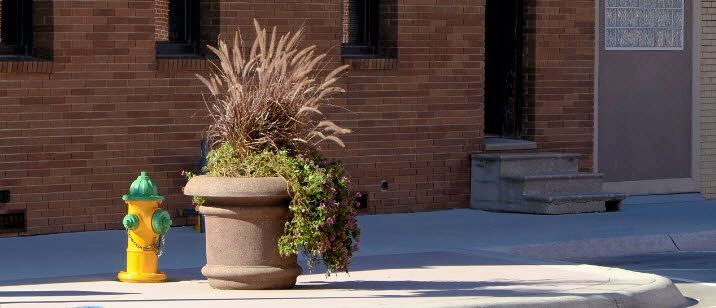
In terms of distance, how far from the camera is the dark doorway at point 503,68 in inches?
787

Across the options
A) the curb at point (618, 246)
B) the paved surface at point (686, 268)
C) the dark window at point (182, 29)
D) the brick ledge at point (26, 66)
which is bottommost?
the paved surface at point (686, 268)

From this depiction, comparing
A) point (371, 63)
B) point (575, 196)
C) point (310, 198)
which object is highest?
point (371, 63)

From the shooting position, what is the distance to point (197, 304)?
11344 millimetres

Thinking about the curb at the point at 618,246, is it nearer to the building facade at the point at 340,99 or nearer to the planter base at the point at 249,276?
the building facade at the point at 340,99

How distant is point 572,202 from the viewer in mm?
18875

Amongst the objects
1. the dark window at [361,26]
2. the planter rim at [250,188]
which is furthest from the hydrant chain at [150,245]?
the dark window at [361,26]

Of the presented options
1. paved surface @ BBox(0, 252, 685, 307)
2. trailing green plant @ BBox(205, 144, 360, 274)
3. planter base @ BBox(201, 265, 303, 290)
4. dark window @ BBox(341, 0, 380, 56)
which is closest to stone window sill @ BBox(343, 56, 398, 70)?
dark window @ BBox(341, 0, 380, 56)

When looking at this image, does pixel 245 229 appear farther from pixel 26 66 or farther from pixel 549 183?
pixel 549 183

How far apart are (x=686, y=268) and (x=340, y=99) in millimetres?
4356

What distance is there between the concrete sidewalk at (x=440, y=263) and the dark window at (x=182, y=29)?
1833 millimetres

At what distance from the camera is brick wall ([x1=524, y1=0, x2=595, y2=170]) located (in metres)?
19.7

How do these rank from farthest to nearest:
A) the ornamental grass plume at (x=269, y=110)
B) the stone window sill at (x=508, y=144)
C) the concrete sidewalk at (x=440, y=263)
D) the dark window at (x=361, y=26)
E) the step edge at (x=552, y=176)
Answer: the stone window sill at (x=508, y=144) < the step edge at (x=552, y=176) < the dark window at (x=361, y=26) < the ornamental grass plume at (x=269, y=110) < the concrete sidewalk at (x=440, y=263)

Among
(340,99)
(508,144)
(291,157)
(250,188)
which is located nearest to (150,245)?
(250,188)

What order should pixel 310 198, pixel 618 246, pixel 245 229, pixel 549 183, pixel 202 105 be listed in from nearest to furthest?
1. pixel 310 198
2. pixel 245 229
3. pixel 618 246
4. pixel 202 105
5. pixel 549 183
